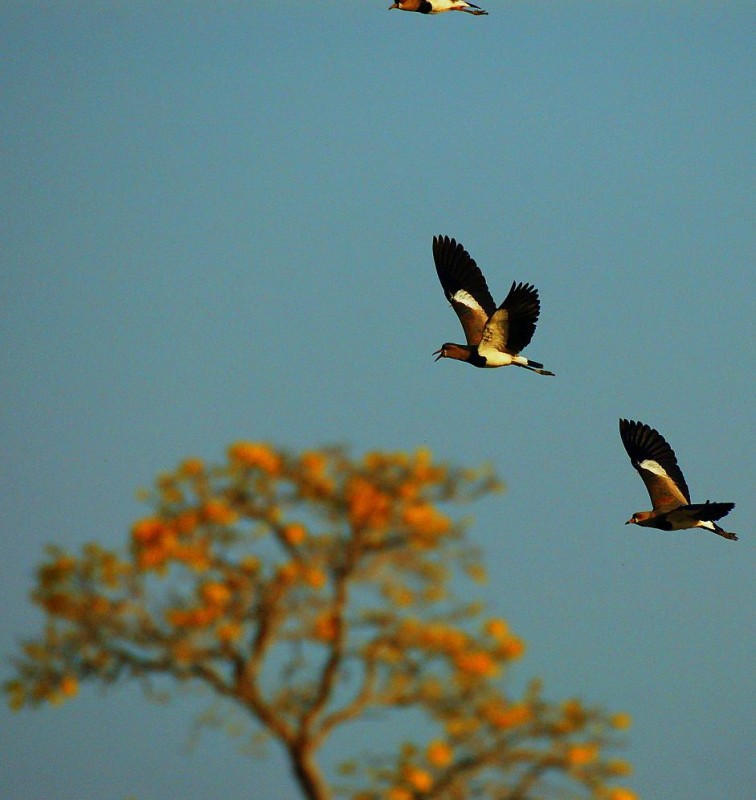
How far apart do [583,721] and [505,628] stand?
3.70 feet

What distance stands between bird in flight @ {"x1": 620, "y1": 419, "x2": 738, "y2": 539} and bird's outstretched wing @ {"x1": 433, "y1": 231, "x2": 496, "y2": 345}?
2247mm

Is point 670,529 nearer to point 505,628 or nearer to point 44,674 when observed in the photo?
point 505,628

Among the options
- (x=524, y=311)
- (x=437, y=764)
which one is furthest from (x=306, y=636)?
(x=524, y=311)

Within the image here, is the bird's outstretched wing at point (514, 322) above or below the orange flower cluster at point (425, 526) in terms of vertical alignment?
above

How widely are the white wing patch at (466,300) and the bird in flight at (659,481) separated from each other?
2.28 m

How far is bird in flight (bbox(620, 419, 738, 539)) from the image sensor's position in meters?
17.7

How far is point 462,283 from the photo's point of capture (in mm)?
18875

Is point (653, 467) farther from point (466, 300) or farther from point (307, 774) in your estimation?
point (307, 774)

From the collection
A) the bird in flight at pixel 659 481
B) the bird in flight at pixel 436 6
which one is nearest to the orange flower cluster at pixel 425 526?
the bird in flight at pixel 659 481

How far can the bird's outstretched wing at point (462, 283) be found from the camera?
60.8 feet

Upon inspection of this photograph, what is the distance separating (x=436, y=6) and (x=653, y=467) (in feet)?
20.0

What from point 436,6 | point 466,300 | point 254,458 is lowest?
point 254,458

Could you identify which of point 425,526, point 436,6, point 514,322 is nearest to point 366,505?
point 425,526

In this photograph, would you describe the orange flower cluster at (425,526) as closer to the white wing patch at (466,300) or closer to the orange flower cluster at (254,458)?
the orange flower cluster at (254,458)
